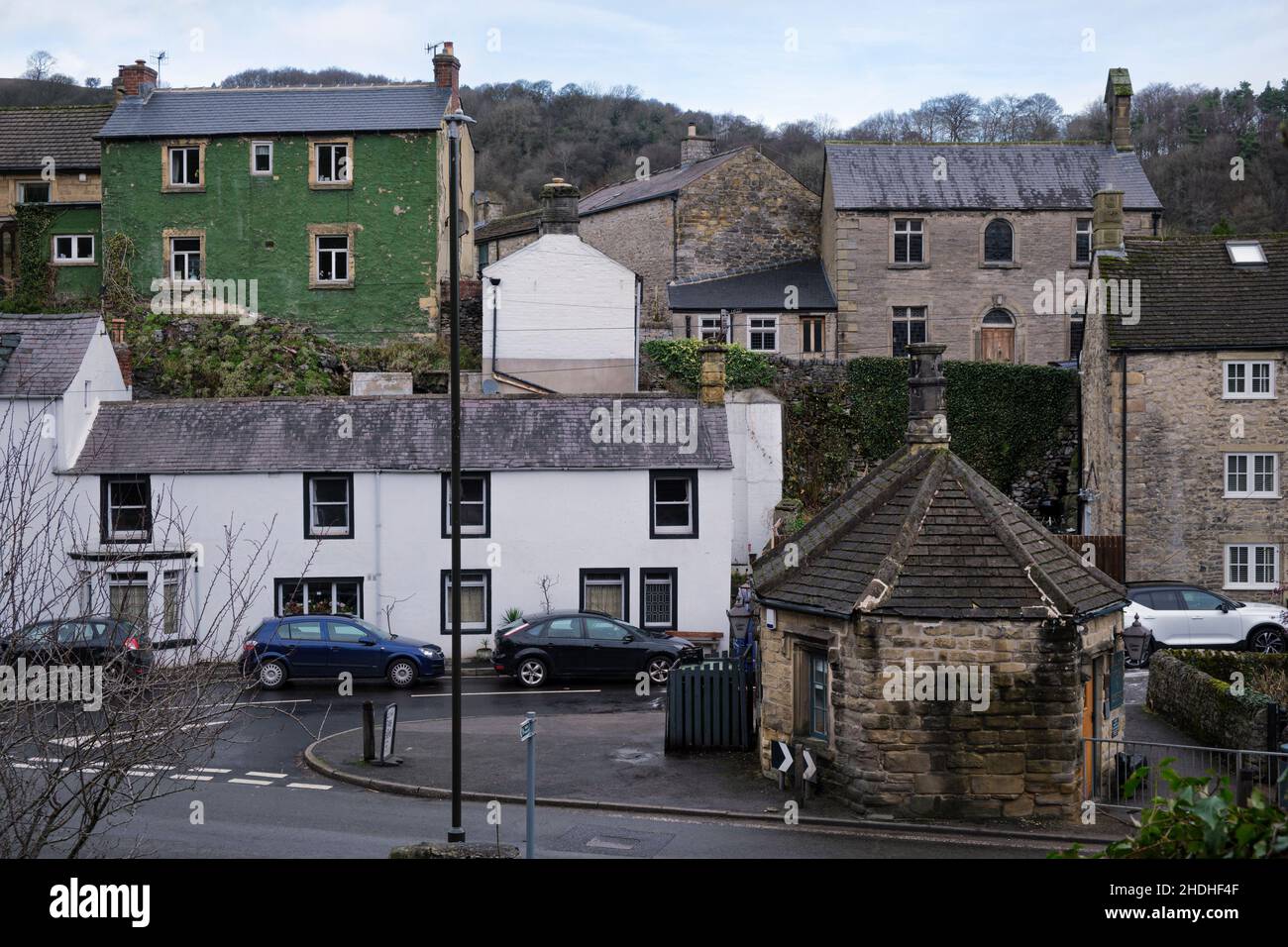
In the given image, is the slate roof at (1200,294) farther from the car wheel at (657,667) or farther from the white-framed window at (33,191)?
the white-framed window at (33,191)

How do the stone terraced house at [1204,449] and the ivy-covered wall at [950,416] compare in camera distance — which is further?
the ivy-covered wall at [950,416]

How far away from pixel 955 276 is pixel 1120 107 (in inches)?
367

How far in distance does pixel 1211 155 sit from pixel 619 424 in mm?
56921

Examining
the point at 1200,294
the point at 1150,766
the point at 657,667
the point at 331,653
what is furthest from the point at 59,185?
the point at 1150,766

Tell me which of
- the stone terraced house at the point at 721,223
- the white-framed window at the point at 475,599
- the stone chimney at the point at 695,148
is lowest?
the white-framed window at the point at 475,599

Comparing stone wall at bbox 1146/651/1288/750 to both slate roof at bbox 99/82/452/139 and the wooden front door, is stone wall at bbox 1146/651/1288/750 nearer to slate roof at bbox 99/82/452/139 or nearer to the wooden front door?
the wooden front door

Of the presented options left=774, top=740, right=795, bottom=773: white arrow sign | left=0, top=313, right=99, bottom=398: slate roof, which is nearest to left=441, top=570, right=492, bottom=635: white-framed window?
left=0, top=313, right=99, bottom=398: slate roof

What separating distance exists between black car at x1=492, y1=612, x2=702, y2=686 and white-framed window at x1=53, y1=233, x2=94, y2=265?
82.9ft

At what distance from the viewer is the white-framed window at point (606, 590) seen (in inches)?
1143

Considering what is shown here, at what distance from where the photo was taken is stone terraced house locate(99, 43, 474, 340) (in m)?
40.5

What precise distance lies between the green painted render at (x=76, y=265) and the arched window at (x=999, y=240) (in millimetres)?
30083

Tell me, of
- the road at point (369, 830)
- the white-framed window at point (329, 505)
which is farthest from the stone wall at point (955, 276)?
the road at point (369, 830)

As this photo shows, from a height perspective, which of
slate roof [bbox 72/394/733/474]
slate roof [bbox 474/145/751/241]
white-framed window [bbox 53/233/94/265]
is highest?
slate roof [bbox 474/145/751/241]
